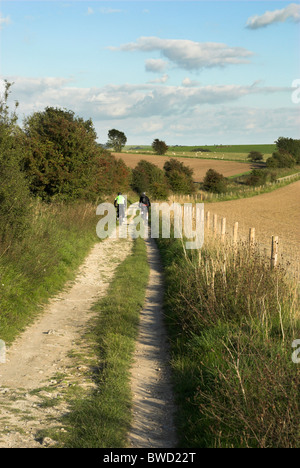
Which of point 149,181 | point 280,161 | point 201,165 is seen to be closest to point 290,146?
point 280,161

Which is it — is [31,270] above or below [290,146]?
below

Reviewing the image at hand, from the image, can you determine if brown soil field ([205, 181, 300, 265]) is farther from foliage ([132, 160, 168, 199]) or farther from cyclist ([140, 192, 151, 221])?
cyclist ([140, 192, 151, 221])

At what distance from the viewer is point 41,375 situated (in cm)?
614

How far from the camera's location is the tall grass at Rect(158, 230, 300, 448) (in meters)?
4.18

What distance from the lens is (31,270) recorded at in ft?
32.5

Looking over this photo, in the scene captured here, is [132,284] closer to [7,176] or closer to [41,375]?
[7,176]

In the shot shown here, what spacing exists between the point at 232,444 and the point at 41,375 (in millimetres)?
3083

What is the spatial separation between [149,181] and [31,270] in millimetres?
49041

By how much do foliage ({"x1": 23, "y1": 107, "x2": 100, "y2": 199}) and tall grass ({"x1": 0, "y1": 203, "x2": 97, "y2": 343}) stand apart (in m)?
4.29

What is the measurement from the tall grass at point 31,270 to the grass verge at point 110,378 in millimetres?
1314

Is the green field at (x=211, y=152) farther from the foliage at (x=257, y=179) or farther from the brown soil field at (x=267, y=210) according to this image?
the brown soil field at (x=267, y=210)

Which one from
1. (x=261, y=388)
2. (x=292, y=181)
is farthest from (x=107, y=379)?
(x=292, y=181)

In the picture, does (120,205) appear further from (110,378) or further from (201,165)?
(201,165)

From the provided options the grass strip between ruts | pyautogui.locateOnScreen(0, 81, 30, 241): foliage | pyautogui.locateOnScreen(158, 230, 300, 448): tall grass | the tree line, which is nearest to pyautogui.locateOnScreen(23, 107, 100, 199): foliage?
the tree line
